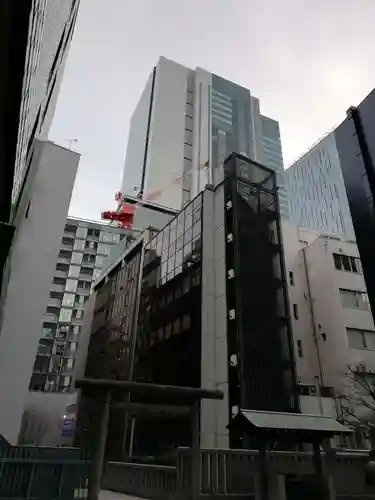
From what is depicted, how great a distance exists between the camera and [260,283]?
24.8 metres

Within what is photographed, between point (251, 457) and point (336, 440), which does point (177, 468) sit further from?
point (336, 440)

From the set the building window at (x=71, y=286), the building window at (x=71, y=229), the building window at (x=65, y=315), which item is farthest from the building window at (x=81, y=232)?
the building window at (x=65, y=315)

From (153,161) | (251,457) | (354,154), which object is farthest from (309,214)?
(251,457)

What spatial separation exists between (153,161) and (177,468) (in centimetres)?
6347

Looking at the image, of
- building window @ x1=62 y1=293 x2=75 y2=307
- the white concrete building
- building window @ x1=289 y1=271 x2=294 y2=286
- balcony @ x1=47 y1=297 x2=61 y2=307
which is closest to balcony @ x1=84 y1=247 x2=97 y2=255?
building window @ x1=62 y1=293 x2=75 y2=307

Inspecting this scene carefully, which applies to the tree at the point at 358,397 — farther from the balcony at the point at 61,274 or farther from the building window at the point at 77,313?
the balcony at the point at 61,274

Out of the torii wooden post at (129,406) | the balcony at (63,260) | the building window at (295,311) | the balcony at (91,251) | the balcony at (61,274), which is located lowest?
the torii wooden post at (129,406)

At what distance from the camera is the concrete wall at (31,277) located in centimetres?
1769

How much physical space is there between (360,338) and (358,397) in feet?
14.4

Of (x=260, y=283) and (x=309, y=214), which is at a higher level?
(x=309, y=214)

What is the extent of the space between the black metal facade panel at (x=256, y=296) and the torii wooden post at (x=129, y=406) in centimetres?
1086

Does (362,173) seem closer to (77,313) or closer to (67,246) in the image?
(77,313)

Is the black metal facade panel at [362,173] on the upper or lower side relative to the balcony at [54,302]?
lower

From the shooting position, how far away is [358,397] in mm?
23469
